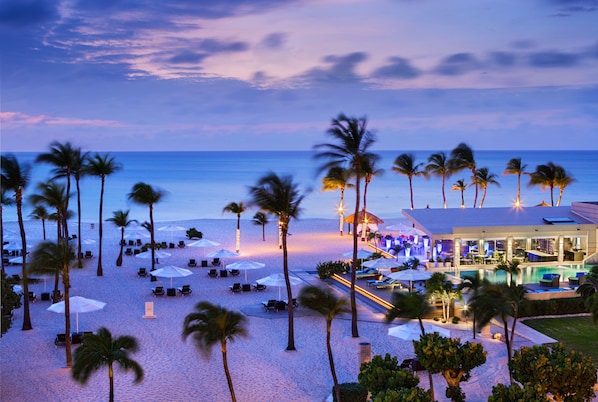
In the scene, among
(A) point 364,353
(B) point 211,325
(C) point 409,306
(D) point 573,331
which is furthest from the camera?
(D) point 573,331

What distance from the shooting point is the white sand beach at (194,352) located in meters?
16.4

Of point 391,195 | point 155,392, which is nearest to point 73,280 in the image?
point 155,392

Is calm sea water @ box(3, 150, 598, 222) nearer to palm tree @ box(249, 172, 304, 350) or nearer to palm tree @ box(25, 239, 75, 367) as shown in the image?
palm tree @ box(249, 172, 304, 350)

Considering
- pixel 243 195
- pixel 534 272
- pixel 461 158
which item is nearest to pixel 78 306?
pixel 534 272

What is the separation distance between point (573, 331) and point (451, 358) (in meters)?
9.16

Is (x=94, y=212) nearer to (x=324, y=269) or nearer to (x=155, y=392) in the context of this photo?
(x=324, y=269)

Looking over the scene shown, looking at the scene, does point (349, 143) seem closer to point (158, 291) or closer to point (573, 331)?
point (573, 331)

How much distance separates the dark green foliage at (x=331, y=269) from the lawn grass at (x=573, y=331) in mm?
10689

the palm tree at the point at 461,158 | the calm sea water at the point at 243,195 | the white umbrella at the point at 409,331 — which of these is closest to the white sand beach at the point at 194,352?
the white umbrella at the point at 409,331

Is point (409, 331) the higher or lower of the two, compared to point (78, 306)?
lower

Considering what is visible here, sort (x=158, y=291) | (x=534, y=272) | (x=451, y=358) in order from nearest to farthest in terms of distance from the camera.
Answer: (x=451, y=358), (x=158, y=291), (x=534, y=272)

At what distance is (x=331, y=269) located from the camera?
104 ft

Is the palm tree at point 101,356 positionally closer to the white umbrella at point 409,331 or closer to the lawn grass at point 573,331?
the white umbrella at point 409,331

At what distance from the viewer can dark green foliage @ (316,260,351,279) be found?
31297mm
